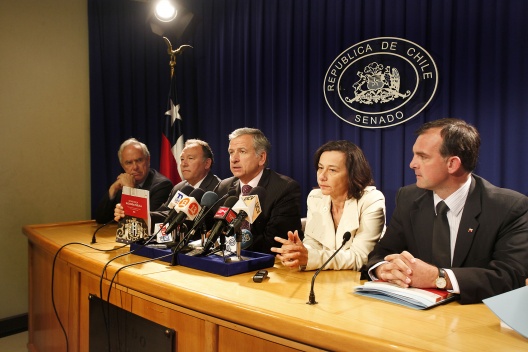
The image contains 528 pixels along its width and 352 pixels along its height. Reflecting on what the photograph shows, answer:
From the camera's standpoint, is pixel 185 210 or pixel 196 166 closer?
pixel 185 210

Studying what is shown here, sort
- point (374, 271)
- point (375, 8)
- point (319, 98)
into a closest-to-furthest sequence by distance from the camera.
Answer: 1. point (374, 271)
2. point (375, 8)
3. point (319, 98)

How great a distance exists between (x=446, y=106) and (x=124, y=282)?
83.0 inches

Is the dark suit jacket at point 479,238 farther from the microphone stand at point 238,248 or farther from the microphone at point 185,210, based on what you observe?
the microphone at point 185,210

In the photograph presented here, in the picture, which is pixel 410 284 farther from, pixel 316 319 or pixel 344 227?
pixel 344 227

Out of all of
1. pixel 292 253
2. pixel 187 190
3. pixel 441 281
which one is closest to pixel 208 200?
pixel 292 253

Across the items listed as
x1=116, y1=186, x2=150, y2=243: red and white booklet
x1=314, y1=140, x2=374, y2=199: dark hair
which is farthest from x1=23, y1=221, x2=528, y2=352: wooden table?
x1=314, y1=140, x2=374, y2=199: dark hair

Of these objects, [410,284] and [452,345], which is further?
[410,284]

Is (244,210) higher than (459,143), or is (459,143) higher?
(459,143)

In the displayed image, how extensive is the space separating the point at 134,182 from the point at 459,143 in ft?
8.82

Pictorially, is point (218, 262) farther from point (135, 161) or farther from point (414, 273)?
point (135, 161)

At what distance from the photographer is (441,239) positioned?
6.04 feet

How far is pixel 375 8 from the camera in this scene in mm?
3117

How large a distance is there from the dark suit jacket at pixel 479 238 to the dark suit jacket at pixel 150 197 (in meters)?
2.16

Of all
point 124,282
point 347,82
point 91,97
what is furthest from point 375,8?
point 91,97
